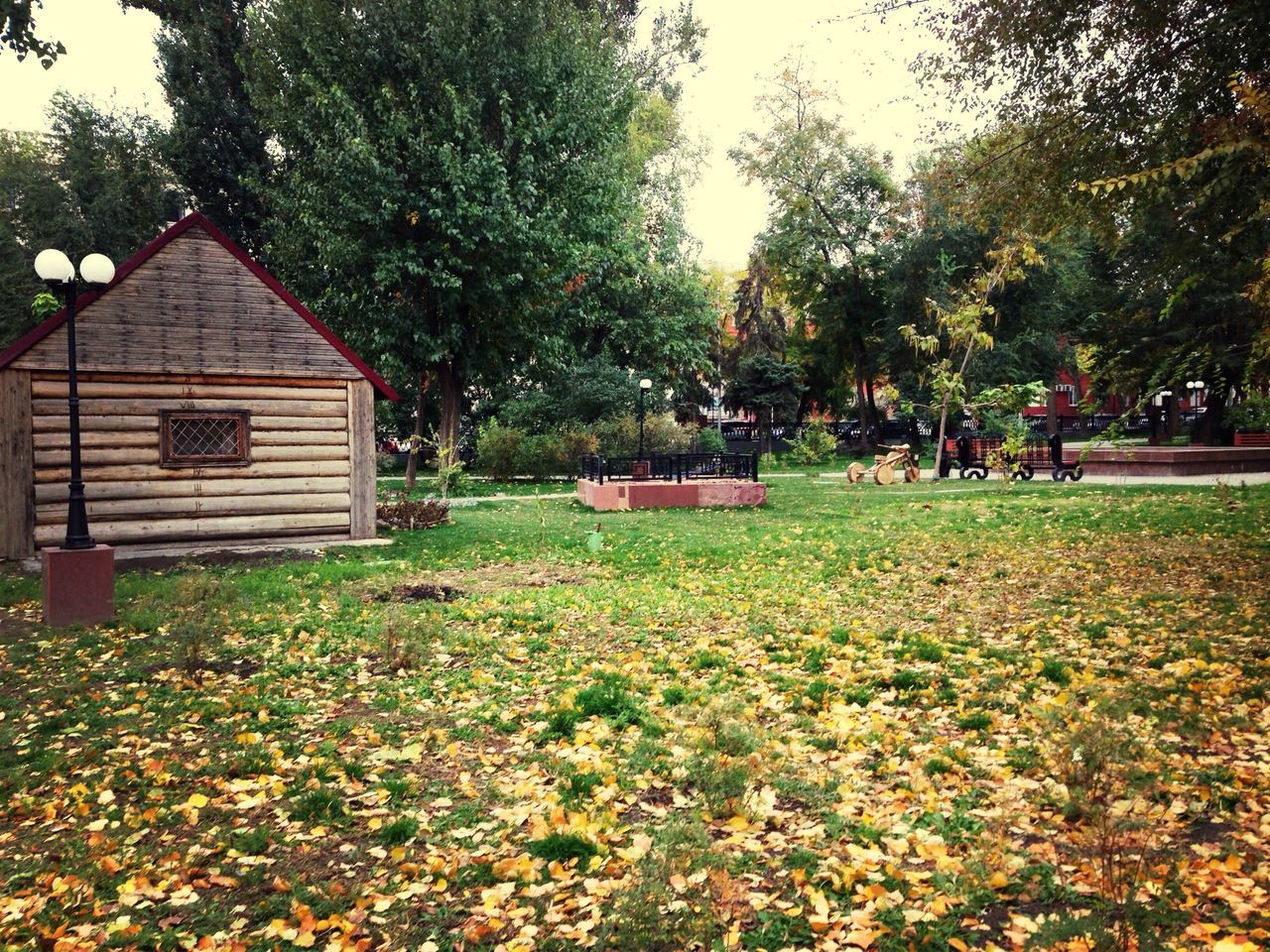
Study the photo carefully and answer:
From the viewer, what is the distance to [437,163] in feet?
70.4

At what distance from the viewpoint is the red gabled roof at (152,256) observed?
11945 mm

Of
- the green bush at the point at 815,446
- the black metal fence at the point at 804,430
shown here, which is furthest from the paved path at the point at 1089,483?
the black metal fence at the point at 804,430

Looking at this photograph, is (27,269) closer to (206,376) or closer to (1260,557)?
(206,376)

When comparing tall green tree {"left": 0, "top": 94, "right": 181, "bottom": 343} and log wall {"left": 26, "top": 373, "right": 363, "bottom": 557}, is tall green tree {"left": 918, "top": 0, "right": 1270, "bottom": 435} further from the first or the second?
tall green tree {"left": 0, "top": 94, "right": 181, "bottom": 343}

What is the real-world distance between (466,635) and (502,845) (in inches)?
159

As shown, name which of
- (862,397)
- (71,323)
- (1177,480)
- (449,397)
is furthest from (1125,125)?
(862,397)

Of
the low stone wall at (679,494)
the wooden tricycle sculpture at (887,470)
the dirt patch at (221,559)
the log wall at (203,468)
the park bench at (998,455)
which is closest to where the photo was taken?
the log wall at (203,468)

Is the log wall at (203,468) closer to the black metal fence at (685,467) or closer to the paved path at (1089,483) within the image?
the paved path at (1089,483)

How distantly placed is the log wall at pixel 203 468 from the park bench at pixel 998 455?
16428 mm

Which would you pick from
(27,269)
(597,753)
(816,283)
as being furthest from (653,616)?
(816,283)

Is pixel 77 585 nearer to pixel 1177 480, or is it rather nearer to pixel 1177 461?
pixel 1177 480

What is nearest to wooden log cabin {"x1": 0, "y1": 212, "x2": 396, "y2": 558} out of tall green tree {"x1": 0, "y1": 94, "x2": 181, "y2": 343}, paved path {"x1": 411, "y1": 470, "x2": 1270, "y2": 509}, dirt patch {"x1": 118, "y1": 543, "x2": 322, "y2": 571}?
dirt patch {"x1": 118, "y1": 543, "x2": 322, "y2": 571}

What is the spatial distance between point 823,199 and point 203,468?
34.1 metres

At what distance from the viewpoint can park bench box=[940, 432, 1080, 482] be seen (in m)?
24.5
